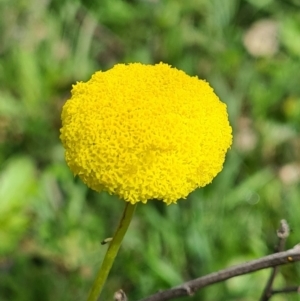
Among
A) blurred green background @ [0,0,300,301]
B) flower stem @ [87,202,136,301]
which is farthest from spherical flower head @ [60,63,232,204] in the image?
blurred green background @ [0,0,300,301]

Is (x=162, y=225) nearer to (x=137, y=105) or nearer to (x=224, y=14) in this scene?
(x=224, y=14)

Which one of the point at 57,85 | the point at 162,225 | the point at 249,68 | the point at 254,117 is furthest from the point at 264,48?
the point at 162,225

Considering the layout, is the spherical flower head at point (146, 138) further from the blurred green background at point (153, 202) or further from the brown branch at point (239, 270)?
the blurred green background at point (153, 202)

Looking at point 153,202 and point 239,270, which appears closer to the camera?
point 239,270

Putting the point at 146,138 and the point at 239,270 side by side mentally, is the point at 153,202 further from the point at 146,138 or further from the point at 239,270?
the point at 146,138

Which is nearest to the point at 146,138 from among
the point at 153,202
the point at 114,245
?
the point at 114,245
